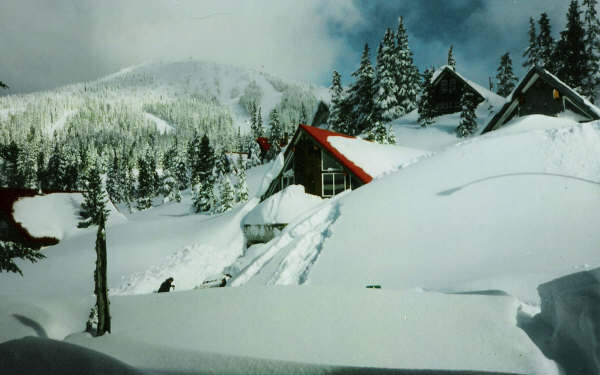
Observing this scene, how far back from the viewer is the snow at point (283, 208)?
50.2 ft

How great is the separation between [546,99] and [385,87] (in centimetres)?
2061

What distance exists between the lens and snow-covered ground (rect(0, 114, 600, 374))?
9.84 feet

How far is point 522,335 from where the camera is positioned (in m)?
3.02

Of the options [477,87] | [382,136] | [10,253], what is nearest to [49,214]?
[10,253]

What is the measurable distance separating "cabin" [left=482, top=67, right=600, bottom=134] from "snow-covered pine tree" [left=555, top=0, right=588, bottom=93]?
18249mm

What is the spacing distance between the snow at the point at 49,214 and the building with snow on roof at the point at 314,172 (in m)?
17.9

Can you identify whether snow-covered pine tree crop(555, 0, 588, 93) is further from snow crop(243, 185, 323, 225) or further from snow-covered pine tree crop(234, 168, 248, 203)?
snow-covered pine tree crop(234, 168, 248, 203)

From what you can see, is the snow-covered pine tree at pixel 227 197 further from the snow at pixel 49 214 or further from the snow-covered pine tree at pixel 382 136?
the snow-covered pine tree at pixel 382 136

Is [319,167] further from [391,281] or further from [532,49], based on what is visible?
[532,49]

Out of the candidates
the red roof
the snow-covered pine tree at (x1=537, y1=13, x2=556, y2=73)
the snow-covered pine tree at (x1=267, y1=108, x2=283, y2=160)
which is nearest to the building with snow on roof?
the red roof

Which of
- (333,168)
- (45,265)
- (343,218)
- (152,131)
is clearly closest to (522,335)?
(343,218)

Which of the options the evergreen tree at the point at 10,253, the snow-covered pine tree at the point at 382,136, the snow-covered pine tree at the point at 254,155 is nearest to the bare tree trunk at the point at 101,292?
the evergreen tree at the point at 10,253

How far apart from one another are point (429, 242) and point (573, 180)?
4653 mm

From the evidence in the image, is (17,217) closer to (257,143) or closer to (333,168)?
(333,168)
